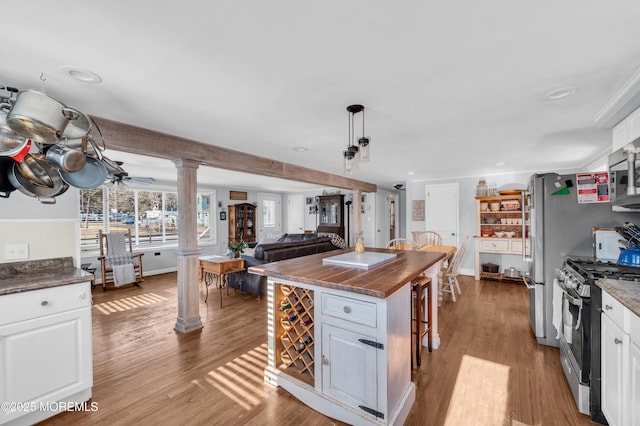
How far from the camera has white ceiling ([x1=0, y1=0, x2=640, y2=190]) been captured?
3.92 feet

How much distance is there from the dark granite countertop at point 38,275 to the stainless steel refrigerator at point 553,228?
4.01 meters

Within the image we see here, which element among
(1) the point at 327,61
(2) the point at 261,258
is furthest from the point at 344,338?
(2) the point at 261,258

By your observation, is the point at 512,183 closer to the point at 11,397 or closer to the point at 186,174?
the point at 186,174

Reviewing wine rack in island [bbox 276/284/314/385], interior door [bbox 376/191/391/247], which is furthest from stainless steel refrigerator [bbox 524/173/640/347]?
interior door [bbox 376/191/391/247]

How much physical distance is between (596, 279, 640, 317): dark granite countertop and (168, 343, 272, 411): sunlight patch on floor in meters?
2.28

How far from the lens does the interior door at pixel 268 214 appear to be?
29.5ft

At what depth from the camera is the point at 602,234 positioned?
2416 millimetres

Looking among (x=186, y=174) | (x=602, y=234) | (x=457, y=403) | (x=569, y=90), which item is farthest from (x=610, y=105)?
(x=186, y=174)

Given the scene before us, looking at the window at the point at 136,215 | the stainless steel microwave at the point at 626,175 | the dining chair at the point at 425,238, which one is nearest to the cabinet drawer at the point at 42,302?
the window at the point at 136,215

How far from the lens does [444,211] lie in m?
6.32

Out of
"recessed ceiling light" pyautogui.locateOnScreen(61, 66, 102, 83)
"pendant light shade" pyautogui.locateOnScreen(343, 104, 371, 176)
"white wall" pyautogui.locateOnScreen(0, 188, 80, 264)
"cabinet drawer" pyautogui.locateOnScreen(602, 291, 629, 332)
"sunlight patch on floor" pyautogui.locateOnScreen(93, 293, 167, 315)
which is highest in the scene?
Answer: "recessed ceiling light" pyautogui.locateOnScreen(61, 66, 102, 83)

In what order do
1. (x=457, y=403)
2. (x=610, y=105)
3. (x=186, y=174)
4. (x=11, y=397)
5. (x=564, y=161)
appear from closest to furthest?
(x=11, y=397) < (x=457, y=403) < (x=610, y=105) < (x=186, y=174) < (x=564, y=161)

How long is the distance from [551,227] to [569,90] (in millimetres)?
1361

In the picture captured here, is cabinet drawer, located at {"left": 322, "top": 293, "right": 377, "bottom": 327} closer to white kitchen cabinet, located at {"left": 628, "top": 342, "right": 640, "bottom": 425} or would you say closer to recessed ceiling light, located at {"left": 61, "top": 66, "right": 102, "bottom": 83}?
white kitchen cabinet, located at {"left": 628, "top": 342, "right": 640, "bottom": 425}
